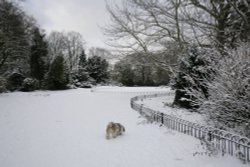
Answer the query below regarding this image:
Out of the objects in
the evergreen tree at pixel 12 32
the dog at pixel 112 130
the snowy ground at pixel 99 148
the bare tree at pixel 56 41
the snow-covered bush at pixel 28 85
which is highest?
the bare tree at pixel 56 41

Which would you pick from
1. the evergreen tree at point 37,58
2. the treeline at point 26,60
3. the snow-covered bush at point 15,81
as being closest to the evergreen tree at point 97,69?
the treeline at point 26,60

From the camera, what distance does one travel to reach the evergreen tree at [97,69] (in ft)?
156

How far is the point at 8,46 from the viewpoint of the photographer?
2422cm

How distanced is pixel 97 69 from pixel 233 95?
4439cm

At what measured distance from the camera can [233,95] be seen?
4.93m

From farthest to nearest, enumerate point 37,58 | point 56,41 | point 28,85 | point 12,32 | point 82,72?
point 56,41
point 82,72
point 37,58
point 28,85
point 12,32

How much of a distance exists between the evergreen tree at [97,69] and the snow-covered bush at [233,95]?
4303 cm

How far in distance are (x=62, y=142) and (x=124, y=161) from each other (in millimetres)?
2582

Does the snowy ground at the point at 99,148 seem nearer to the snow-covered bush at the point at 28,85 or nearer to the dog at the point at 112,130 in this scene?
the dog at the point at 112,130

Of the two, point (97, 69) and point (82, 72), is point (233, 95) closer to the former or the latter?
point (82, 72)

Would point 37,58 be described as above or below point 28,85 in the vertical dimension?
above

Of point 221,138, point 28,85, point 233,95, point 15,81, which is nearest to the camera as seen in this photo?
point 221,138

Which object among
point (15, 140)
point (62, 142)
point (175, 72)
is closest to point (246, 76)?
point (62, 142)

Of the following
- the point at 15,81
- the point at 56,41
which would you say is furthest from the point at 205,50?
the point at 56,41
